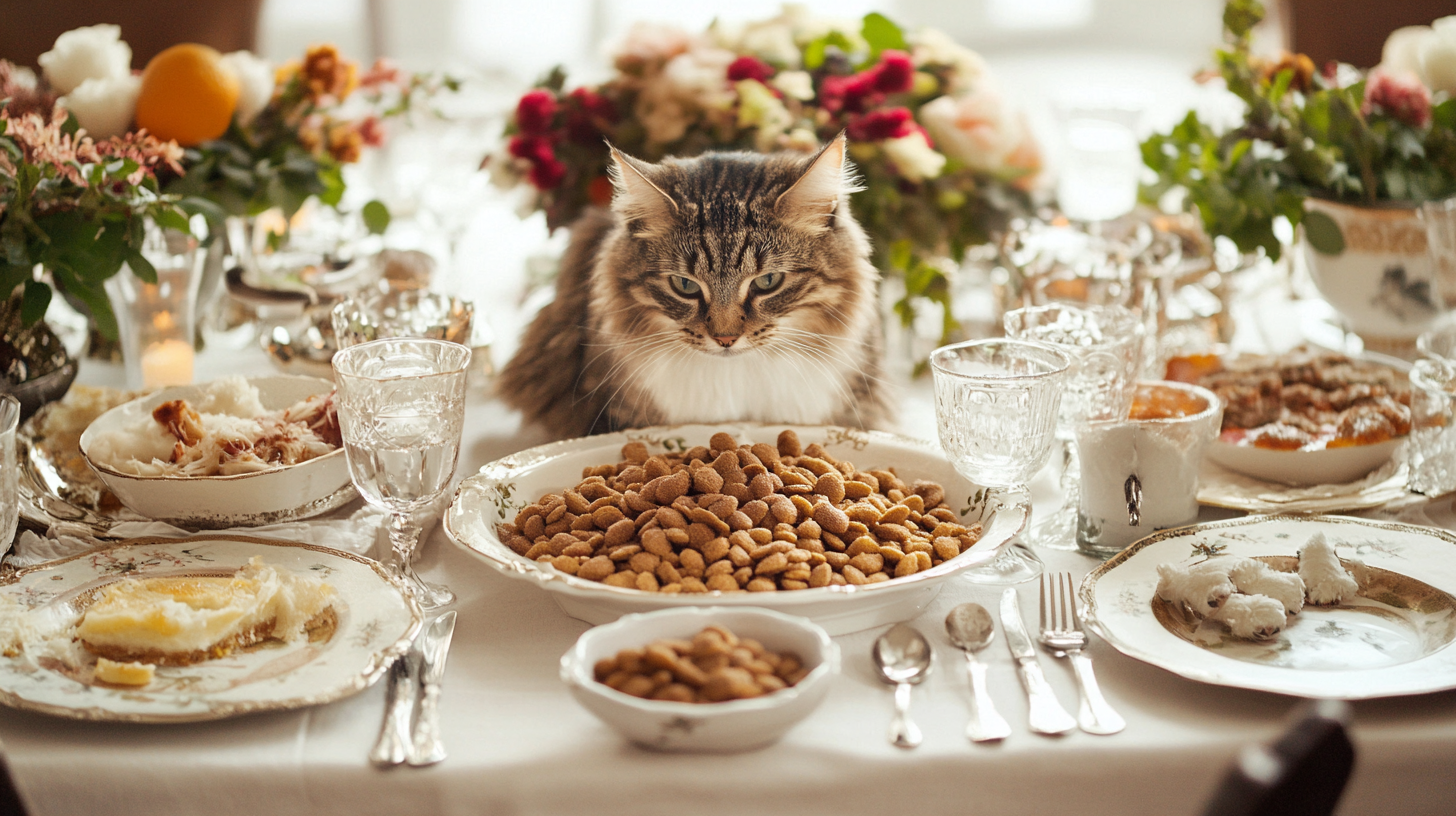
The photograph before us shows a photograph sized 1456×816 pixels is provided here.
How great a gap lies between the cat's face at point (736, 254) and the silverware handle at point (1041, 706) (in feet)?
2.15

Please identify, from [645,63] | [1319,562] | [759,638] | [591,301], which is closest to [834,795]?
[759,638]

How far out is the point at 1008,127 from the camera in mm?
1962

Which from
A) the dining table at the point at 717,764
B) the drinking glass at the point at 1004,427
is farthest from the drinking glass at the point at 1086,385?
the dining table at the point at 717,764

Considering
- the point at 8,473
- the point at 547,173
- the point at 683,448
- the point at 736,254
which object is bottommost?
the point at 683,448

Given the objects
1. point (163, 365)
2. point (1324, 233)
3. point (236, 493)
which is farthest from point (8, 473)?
point (1324, 233)

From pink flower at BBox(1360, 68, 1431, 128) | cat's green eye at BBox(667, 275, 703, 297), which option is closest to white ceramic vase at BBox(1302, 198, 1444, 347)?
pink flower at BBox(1360, 68, 1431, 128)

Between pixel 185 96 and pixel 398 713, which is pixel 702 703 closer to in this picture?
pixel 398 713

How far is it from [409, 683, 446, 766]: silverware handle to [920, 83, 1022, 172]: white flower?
1375 mm

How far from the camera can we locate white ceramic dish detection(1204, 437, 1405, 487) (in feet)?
4.42

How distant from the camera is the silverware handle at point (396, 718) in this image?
2.85 feet

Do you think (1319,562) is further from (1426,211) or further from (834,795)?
(1426,211)

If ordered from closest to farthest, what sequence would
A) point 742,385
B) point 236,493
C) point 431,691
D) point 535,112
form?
1. point 431,691
2. point 236,493
3. point 742,385
4. point 535,112

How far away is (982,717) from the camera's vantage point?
0.91 metres

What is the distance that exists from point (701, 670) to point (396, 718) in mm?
264
